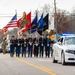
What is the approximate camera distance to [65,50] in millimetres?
20062

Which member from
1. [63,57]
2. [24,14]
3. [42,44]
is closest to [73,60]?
[63,57]

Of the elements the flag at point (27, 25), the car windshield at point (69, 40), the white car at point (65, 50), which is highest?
the flag at point (27, 25)

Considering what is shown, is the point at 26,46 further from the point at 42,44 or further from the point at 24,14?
the point at 24,14

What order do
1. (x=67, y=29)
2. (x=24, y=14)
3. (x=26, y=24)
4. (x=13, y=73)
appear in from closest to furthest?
(x=13, y=73), (x=26, y=24), (x=24, y=14), (x=67, y=29)

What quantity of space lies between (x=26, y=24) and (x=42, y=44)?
787 cm

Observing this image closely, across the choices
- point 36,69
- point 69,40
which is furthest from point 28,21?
point 36,69

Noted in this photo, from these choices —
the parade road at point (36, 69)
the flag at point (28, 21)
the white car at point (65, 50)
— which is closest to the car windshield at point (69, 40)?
the white car at point (65, 50)

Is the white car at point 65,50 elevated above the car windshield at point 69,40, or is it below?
below

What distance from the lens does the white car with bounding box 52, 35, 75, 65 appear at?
65.6 feet

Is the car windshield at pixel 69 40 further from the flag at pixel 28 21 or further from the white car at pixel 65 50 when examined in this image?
the flag at pixel 28 21

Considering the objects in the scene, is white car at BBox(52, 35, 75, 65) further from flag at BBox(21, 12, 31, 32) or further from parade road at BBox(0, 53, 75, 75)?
flag at BBox(21, 12, 31, 32)

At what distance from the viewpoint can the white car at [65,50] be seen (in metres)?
20.0

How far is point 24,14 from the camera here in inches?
1601

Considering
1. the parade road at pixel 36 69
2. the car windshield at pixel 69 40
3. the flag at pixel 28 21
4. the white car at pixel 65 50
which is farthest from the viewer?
the flag at pixel 28 21
